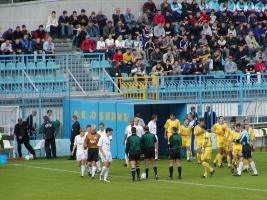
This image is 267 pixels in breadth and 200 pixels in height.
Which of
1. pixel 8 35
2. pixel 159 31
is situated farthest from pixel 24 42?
pixel 159 31

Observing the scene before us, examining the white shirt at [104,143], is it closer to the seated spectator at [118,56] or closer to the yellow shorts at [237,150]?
the yellow shorts at [237,150]

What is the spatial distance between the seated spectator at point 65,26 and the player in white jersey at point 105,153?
17828mm

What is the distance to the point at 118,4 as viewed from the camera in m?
59.7

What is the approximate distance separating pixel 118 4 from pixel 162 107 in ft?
46.1

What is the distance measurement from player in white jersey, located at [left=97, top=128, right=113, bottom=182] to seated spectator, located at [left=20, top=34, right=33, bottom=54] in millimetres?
14612

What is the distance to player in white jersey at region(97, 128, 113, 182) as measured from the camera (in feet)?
121

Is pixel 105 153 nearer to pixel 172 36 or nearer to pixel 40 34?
pixel 40 34

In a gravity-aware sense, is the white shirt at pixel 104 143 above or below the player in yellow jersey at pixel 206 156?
above

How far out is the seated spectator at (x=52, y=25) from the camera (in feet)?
179

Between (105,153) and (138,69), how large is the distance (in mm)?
15973

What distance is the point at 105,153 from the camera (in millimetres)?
37031

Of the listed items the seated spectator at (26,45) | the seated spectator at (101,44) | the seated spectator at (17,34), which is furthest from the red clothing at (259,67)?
the seated spectator at (17,34)

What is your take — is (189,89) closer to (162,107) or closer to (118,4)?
(162,107)

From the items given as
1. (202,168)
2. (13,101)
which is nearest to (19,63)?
(13,101)
